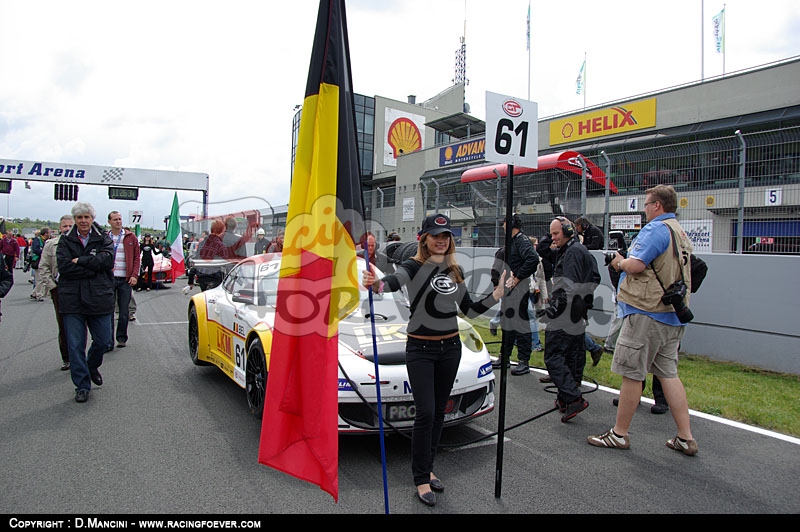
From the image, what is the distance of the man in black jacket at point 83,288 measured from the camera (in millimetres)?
5047

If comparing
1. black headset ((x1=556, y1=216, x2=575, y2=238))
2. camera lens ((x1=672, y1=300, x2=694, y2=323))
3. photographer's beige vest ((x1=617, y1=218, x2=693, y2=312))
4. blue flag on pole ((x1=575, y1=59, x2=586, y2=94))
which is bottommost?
camera lens ((x1=672, y1=300, x2=694, y2=323))

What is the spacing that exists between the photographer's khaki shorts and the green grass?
1301 mm

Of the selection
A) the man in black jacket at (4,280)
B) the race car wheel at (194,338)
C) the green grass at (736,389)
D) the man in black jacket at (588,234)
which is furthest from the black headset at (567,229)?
the man in black jacket at (4,280)

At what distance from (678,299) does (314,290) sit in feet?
9.43

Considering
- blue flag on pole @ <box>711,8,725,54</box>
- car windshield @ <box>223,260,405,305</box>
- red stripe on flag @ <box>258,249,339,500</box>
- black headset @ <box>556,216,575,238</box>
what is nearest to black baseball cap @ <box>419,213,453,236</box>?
red stripe on flag @ <box>258,249,339,500</box>

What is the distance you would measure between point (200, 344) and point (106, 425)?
1.68 metres

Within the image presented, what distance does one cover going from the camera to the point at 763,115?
17328 millimetres

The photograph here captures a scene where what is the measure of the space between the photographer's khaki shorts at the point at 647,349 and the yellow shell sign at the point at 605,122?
754 inches

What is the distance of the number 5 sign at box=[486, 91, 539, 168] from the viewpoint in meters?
3.38

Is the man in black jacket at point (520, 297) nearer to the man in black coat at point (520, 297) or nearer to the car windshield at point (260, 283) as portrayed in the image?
the man in black coat at point (520, 297)
